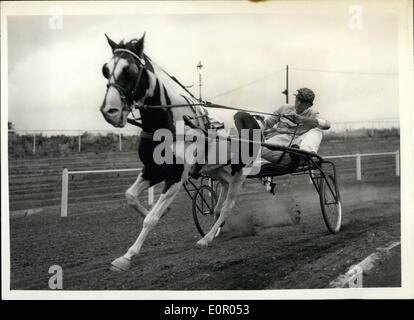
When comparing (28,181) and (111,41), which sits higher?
(111,41)

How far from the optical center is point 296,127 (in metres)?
5.47

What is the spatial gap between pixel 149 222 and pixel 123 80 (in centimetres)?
125

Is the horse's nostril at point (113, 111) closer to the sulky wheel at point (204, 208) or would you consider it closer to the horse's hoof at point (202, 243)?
the sulky wheel at point (204, 208)

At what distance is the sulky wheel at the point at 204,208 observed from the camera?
535 cm

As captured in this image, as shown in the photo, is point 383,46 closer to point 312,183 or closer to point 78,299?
point 312,183

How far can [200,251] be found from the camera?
5242 mm

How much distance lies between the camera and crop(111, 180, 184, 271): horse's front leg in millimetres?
4918

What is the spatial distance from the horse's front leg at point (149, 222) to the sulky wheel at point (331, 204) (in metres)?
1.50

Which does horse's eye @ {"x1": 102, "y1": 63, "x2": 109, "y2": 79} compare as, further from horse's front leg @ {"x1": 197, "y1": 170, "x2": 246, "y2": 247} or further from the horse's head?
horse's front leg @ {"x1": 197, "y1": 170, "x2": 246, "y2": 247}

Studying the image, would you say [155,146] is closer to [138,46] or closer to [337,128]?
[138,46]

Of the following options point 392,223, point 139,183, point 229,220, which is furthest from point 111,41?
point 392,223

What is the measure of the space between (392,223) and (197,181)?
75.6 inches

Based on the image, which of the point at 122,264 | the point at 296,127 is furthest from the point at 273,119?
the point at 122,264

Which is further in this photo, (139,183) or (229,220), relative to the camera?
(229,220)
